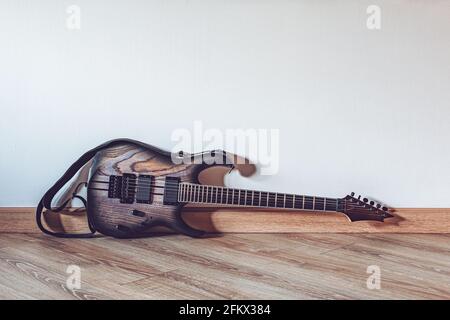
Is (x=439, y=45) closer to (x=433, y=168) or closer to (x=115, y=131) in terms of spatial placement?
(x=433, y=168)

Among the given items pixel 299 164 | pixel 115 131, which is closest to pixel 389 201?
pixel 299 164

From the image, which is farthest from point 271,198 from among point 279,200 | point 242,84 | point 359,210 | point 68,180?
point 68,180

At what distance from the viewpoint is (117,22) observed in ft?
5.36

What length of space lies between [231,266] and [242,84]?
674 mm

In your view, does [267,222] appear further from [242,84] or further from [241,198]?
[242,84]

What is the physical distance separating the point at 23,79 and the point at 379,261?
131 centimetres

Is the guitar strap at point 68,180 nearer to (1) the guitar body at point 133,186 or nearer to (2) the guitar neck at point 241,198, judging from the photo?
(1) the guitar body at point 133,186

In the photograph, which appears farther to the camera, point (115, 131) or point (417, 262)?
point (115, 131)

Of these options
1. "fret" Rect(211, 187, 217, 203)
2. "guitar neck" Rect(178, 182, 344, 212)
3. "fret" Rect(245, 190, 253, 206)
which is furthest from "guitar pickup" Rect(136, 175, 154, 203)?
"fret" Rect(245, 190, 253, 206)

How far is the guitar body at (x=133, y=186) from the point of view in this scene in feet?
5.10

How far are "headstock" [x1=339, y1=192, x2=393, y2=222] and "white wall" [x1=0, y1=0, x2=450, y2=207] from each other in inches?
3.8

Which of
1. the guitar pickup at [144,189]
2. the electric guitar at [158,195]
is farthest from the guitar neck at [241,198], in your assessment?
the guitar pickup at [144,189]

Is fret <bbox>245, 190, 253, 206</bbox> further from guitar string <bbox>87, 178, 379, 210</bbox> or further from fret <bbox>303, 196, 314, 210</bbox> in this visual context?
fret <bbox>303, 196, 314, 210</bbox>

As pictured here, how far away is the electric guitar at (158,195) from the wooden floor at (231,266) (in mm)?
69
